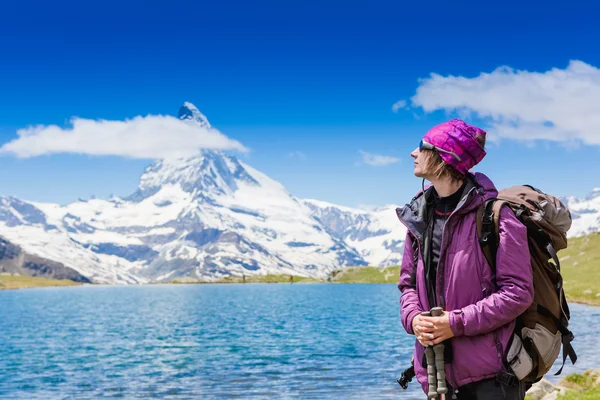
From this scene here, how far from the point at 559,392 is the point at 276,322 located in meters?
58.4

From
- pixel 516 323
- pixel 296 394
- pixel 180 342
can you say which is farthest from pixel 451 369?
pixel 180 342

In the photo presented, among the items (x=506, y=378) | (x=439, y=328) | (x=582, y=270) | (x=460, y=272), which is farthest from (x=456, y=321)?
(x=582, y=270)

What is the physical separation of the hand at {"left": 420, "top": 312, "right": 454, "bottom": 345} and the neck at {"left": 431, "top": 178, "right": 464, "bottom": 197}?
54.8 inches

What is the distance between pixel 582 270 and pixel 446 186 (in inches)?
5264

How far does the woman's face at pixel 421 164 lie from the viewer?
25.0ft

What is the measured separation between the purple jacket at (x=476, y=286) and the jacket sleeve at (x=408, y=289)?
0.16 ft

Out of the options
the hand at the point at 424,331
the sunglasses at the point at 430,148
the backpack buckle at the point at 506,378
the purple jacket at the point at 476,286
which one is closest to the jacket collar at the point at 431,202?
the purple jacket at the point at 476,286

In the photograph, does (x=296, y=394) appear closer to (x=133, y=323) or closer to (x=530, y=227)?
(x=530, y=227)

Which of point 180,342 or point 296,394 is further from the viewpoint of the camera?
point 180,342

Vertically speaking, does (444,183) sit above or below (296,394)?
above

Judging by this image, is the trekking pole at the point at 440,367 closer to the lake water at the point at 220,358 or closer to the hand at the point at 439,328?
the hand at the point at 439,328

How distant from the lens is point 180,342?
202 feet

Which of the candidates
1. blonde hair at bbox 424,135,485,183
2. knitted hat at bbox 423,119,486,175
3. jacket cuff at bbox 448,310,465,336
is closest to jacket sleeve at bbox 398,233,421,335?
jacket cuff at bbox 448,310,465,336

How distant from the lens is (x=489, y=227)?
23.3ft
